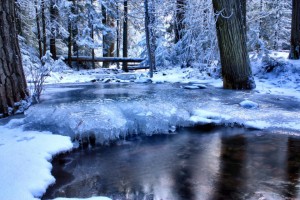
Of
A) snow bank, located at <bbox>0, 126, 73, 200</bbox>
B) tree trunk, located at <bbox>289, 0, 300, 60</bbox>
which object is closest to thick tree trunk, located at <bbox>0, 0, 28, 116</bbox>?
snow bank, located at <bbox>0, 126, 73, 200</bbox>

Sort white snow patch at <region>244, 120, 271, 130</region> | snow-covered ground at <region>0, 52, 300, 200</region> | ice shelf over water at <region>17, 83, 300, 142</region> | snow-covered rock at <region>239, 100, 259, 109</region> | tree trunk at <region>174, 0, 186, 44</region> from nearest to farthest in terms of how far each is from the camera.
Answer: snow-covered ground at <region>0, 52, 300, 200</region>
ice shelf over water at <region>17, 83, 300, 142</region>
white snow patch at <region>244, 120, 271, 130</region>
snow-covered rock at <region>239, 100, 259, 109</region>
tree trunk at <region>174, 0, 186, 44</region>

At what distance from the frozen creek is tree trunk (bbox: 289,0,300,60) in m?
4.14

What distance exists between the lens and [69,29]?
1783 centimetres

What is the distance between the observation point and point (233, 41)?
7.51 meters

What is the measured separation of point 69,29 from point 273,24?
17.1 meters

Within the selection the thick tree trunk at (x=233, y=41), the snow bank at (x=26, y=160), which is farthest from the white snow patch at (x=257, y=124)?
the thick tree trunk at (x=233, y=41)

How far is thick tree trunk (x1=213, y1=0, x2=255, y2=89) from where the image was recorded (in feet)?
24.2

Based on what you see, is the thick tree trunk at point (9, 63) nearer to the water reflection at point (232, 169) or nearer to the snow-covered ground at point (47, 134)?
the snow-covered ground at point (47, 134)

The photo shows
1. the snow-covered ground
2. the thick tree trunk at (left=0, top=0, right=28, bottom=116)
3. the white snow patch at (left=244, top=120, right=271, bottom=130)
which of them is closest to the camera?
the snow-covered ground

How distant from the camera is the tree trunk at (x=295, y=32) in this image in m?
9.11

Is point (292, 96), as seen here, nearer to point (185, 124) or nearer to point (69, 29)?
point (185, 124)

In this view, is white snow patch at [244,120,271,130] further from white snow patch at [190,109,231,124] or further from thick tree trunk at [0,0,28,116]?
thick tree trunk at [0,0,28,116]

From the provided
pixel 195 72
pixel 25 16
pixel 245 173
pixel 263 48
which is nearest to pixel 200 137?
pixel 245 173

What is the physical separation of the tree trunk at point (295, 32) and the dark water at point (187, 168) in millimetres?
6469
